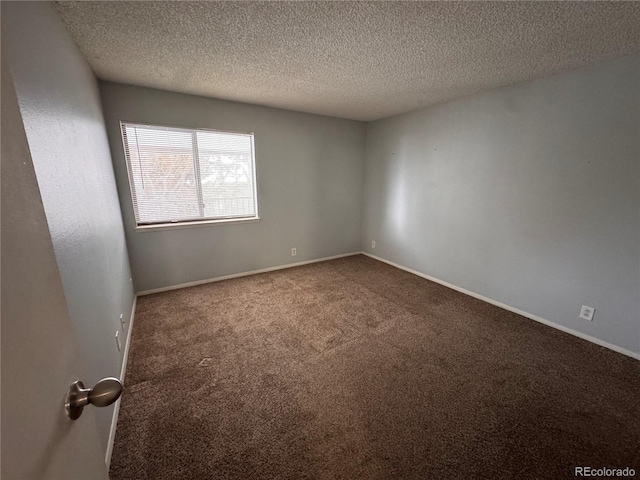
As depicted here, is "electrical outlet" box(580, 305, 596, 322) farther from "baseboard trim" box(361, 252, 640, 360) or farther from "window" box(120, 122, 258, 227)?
"window" box(120, 122, 258, 227)

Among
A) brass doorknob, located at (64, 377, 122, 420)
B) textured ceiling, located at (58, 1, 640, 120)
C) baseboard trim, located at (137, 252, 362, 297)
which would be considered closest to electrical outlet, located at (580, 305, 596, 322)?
textured ceiling, located at (58, 1, 640, 120)

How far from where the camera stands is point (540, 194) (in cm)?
244

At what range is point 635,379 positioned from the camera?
6.06 feet

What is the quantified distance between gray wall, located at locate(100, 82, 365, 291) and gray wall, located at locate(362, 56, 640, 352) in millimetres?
1073

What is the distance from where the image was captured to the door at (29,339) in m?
0.36

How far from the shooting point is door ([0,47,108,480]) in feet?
1.19

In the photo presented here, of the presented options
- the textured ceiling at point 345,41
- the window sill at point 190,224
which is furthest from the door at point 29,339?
the window sill at point 190,224

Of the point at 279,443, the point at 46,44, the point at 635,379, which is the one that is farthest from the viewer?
the point at 635,379

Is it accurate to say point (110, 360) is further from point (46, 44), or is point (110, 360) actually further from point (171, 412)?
point (46, 44)

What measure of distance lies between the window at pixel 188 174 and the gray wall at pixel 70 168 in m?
0.85

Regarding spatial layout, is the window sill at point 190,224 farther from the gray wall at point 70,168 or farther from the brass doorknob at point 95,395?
the brass doorknob at point 95,395

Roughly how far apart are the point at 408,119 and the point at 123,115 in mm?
3402

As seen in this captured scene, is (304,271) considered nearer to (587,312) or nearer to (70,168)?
(70,168)

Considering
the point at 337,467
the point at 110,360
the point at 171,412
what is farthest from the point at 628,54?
the point at 110,360
